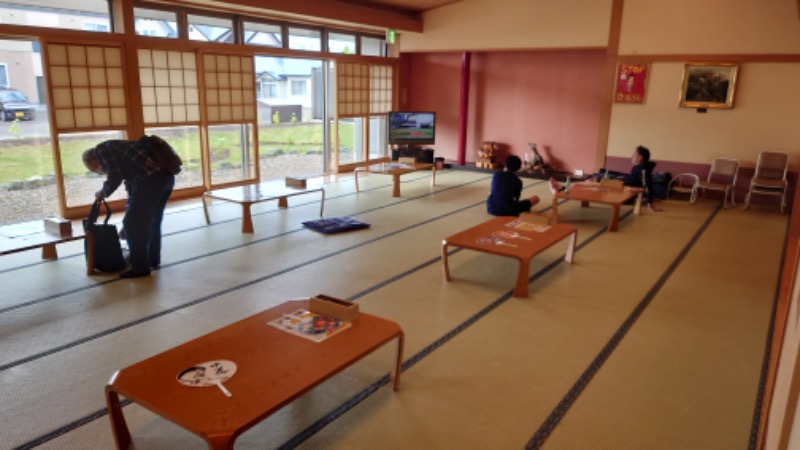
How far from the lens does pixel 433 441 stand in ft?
7.70

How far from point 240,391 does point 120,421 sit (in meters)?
0.56

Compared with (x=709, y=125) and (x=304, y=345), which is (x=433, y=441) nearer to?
(x=304, y=345)

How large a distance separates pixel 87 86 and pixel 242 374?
501 centimetres

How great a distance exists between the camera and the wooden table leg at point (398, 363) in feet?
8.73

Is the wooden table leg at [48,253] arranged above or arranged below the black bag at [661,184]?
below

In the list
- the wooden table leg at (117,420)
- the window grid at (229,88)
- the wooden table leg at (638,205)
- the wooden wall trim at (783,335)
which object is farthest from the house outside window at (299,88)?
the wooden table leg at (117,420)

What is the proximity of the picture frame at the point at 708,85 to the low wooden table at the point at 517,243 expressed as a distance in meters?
4.29

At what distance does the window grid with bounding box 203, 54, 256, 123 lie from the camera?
7.25 metres

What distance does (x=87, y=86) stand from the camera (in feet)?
19.5

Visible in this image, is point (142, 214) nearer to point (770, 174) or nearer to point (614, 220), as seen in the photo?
point (614, 220)

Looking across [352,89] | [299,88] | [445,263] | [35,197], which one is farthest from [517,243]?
[299,88]

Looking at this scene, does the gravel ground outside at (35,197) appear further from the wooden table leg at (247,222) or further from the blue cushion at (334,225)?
the blue cushion at (334,225)

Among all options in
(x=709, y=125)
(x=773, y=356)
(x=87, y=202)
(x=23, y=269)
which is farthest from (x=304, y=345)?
(x=709, y=125)

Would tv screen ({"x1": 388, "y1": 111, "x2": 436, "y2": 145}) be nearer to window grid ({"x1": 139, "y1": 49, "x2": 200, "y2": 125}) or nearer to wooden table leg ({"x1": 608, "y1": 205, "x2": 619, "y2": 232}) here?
window grid ({"x1": 139, "y1": 49, "x2": 200, "y2": 125})
